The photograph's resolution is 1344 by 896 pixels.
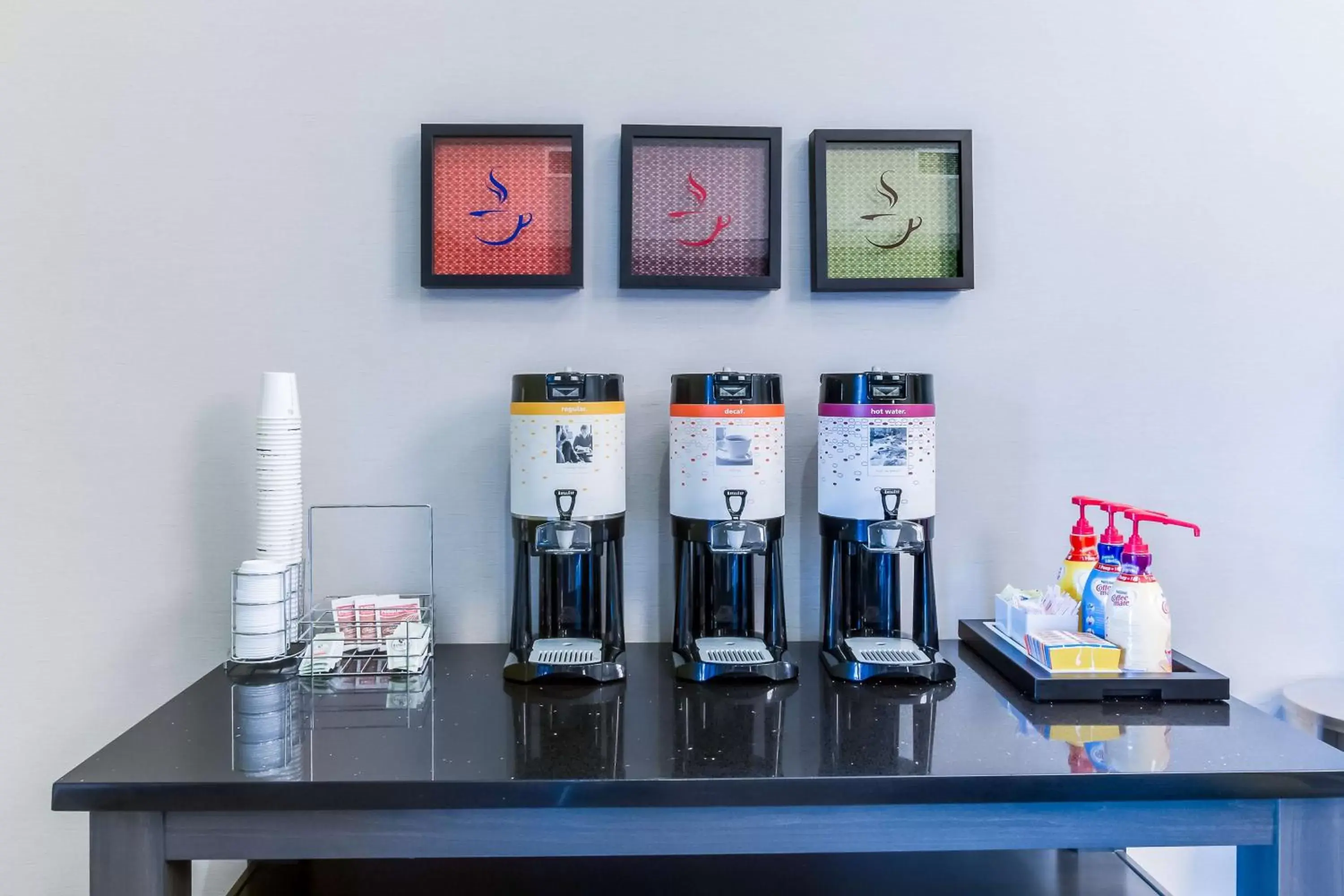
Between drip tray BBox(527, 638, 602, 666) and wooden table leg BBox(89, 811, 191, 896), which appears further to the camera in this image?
drip tray BBox(527, 638, 602, 666)

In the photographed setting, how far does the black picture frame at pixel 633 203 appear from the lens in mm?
1365

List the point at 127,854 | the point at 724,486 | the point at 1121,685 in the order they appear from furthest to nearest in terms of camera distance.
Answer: the point at 724,486, the point at 1121,685, the point at 127,854

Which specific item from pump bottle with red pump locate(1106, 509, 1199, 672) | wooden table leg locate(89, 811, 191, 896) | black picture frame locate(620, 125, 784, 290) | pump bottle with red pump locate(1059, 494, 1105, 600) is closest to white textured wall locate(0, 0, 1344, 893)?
black picture frame locate(620, 125, 784, 290)

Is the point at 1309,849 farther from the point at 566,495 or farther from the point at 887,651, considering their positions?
the point at 566,495

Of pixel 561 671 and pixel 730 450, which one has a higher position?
pixel 730 450

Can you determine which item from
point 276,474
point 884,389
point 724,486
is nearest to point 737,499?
point 724,486

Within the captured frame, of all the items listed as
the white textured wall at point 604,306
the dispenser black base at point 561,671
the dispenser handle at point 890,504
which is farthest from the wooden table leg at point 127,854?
the dispenser handle at point 890,504

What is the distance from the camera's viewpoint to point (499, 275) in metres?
1.36

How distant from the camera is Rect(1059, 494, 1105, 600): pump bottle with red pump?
1256mm

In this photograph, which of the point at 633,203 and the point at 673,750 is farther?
the point at 633,203

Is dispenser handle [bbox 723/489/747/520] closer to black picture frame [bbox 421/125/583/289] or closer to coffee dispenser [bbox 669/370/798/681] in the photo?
coffee dispenser [bbox 669/370/798/681]

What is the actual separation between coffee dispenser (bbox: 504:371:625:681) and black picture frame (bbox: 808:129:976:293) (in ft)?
1.31

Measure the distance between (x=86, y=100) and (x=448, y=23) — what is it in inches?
23.1

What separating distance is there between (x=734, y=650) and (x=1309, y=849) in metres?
→ 0.67
